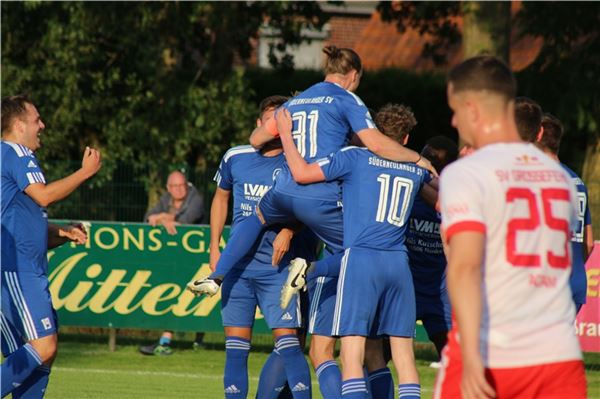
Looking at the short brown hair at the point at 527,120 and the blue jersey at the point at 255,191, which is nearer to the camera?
the short brown hair at the point at 527,120

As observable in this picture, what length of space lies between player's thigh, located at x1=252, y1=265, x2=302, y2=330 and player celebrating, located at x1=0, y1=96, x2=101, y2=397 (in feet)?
5.33

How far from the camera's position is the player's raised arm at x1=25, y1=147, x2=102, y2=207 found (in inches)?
319

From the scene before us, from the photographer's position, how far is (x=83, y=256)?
15055mm

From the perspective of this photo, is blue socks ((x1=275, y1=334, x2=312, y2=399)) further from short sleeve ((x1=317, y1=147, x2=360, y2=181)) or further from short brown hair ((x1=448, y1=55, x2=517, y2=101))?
short brown hair ((x1=448, y1=55, x2=517, y2=101))

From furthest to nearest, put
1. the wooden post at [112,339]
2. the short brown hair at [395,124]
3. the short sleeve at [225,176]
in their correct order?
1. the wooden post at [112,339]
2. the short sleeve at [225,176]
3. the short brown hair at [395,124]

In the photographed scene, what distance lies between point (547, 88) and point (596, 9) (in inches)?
62.6

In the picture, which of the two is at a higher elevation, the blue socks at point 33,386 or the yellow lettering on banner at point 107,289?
the yellow lettering on banner at point 107,289

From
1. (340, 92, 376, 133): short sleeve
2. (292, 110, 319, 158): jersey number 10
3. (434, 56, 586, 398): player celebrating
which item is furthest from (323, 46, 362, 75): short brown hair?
(434, 56, 586, 398): player celebrating

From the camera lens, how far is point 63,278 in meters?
15.0

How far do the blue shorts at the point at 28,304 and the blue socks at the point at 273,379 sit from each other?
167 centimetres

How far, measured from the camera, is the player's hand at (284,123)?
26.7 ft

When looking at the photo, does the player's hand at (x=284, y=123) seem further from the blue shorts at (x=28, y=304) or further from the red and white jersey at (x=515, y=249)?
the red and white jersey at (x=515, y=249)

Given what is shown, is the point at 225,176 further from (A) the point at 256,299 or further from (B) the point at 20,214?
(B) the point at 20,214

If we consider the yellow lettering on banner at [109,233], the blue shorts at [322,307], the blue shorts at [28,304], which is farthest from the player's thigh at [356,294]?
the yellow lettering on banner at [109,233]
